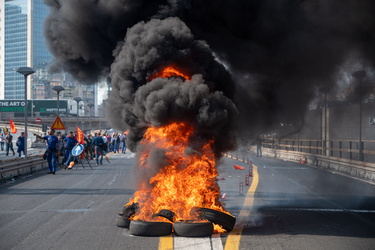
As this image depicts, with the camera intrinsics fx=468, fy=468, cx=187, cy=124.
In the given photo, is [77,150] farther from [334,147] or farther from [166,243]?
[334,147]

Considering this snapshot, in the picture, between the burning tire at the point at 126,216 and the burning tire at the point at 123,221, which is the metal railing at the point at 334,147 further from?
the burning tire at the point at 123,221

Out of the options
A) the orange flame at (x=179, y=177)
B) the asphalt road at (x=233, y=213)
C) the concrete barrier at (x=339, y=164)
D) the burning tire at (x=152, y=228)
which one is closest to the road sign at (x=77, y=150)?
the asphalt road at (x=233, y=213)

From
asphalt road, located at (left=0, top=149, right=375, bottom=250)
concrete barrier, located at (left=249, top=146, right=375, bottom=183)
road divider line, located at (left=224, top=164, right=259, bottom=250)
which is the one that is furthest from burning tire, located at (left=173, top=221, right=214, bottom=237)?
concrete barrier, located at (left=249, top=146, right=375, bottom=183)

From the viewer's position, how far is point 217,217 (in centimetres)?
766

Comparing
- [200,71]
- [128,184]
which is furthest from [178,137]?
[128,184]

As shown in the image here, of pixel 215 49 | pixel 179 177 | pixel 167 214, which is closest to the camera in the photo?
pixel 167 214

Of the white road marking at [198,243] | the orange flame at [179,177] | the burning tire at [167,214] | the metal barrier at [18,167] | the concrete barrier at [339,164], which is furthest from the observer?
the concrete barrier at [339,164]

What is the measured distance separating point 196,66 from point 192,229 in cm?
297

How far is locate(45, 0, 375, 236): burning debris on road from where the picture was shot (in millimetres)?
8055

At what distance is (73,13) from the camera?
9.94m

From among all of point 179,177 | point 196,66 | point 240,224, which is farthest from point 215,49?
point 240,224

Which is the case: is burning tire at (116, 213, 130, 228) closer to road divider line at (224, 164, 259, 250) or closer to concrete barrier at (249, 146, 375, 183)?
road divider line at (224, 164, 259, 250)

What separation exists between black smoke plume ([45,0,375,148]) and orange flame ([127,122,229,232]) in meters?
0.42

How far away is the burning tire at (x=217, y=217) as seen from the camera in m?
7.62
